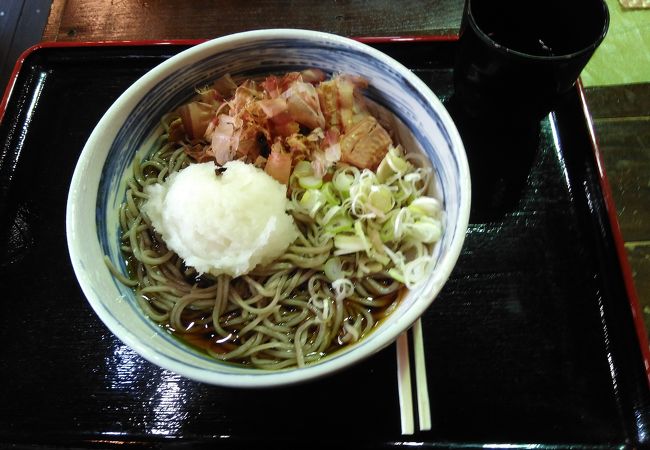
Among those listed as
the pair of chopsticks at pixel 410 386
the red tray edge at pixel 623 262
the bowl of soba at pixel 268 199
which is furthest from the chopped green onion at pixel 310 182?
the red tray edge at pixel 623 262

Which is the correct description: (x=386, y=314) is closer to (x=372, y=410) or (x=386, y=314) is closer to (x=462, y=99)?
(x=372, y=410)

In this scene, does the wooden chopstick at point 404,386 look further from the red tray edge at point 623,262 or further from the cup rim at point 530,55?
the cup rim at point 530,55

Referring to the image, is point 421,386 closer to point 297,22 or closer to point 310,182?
point 310,182

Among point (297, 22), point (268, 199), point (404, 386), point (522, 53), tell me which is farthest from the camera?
point (297, 22)

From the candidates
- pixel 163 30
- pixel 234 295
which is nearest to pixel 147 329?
pixel 234 295

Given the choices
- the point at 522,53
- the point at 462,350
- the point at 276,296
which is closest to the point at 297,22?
the point at 522,53

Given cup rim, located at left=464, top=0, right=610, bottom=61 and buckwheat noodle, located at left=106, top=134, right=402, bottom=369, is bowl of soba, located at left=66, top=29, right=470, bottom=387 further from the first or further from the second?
cup rim, located at left=464, top=0, right=610, bottom=61

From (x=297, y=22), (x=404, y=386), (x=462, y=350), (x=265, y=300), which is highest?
(x=297, y=22)
